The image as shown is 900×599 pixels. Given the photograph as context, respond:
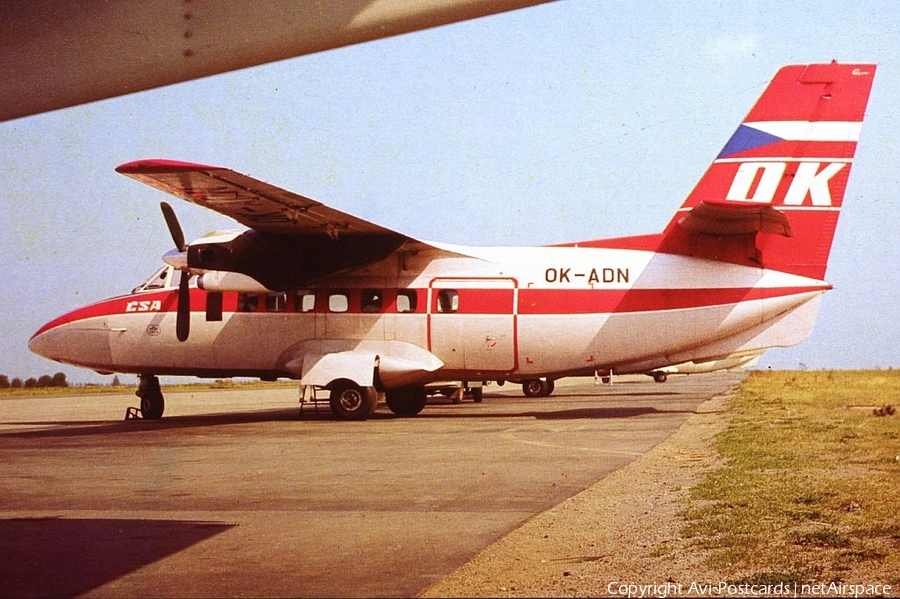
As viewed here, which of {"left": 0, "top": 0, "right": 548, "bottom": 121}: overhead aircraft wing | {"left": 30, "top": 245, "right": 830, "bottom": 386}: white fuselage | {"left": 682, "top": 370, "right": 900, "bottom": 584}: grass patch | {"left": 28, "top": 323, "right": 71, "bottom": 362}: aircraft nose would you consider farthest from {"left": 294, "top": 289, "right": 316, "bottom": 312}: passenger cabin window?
{"left": 0, "top": 0, "right": 548, "bottom": 121}: overhead aircraft wing

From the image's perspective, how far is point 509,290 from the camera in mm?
21000

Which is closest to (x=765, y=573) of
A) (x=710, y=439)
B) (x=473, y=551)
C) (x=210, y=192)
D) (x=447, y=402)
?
(x=473, y=551)

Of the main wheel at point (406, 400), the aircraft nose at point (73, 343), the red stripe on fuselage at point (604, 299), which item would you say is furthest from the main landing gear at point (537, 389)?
the aircraft nose at point (73, 343)

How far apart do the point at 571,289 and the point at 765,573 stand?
1515 centimetres

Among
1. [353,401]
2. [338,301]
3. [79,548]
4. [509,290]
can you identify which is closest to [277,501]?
[79,548]

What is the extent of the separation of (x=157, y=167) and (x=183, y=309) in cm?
650

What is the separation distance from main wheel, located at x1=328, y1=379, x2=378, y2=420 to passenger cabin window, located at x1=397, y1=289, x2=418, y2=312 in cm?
195

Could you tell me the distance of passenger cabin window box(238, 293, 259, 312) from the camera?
2200cm

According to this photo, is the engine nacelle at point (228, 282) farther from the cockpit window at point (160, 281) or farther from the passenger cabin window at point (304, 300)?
the cockpit window at point (160, 281)

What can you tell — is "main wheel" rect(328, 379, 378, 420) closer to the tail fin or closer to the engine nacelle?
the engine nacelle

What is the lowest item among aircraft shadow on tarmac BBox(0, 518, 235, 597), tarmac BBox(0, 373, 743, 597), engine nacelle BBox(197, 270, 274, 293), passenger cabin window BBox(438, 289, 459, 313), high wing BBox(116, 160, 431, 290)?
aircraft shadow on tarmac BBox(0, 518, 235, 597)

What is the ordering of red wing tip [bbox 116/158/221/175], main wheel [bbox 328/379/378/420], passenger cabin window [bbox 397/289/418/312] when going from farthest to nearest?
passenger cabin window [bbox 397/289/418/312], main wheel [bbox 328/379/378/420], red wing tip [bbox 116/158/221/175]

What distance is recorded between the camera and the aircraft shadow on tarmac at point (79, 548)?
5863mm

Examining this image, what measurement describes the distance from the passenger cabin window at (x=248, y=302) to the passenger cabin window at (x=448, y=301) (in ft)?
14.0
